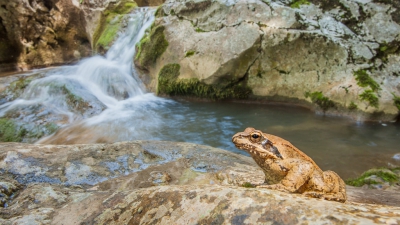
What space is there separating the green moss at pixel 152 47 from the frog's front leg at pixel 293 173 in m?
8.64

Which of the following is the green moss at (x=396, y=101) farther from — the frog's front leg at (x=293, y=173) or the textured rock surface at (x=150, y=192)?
the frog's front leg at (x=293, y=173)

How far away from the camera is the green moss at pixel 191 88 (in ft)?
31.1

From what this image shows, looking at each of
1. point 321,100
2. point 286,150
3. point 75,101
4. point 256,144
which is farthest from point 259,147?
point 75,101

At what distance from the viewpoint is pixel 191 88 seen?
32.1 feet

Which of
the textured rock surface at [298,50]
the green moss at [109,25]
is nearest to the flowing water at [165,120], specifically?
the textured rock surface at [298,50]

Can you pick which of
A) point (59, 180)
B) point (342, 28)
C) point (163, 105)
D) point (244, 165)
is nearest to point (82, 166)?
point (59, 180)

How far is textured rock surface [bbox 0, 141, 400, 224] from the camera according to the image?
1392 mm

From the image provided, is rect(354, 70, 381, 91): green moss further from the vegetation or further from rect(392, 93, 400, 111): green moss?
the vegetation

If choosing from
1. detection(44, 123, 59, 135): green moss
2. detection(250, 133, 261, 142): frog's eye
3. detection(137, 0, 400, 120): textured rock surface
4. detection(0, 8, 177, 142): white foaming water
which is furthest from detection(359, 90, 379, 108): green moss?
detection(44, 123, 59, 135): green moss

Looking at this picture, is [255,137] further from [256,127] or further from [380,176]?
[256,127]

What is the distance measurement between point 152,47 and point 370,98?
7.52 meters

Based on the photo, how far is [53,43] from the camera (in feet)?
49.3

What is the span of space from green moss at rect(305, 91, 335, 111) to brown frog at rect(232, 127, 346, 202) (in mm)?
6560

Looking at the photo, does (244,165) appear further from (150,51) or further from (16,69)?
(16,69)
